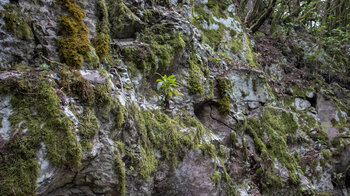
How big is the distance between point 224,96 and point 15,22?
5027 millimetres

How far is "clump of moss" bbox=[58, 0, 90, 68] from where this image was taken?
338 centimetres

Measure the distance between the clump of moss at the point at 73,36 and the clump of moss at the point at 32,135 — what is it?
2.23 feet

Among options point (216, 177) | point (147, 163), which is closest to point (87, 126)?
point (147, 163)

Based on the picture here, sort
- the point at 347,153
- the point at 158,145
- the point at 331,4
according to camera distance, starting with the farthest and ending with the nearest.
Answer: the point at 331,4 < the point at 347,153 < the point at 158,145

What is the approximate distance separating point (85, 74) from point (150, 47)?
2.07 metres

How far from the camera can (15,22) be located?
9.86 feet

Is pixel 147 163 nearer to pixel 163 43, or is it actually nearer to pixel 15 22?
pixel 15 22

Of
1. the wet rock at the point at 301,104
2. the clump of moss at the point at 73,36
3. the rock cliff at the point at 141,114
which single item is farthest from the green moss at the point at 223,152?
the wet rock at the point at 301,104

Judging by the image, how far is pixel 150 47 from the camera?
16.7ft

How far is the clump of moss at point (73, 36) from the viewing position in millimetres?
3383

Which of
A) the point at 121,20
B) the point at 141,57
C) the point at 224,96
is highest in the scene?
the point at 121,20

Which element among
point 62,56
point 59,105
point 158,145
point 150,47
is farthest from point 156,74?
point 59,105

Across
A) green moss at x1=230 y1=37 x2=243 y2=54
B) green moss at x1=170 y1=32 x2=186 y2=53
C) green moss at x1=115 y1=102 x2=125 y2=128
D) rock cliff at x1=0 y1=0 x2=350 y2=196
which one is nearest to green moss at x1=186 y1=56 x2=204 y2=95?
rock cliff at x1=0 y1=0 x2=350 y2=196

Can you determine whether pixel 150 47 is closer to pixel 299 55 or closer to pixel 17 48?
pixel 17 48
